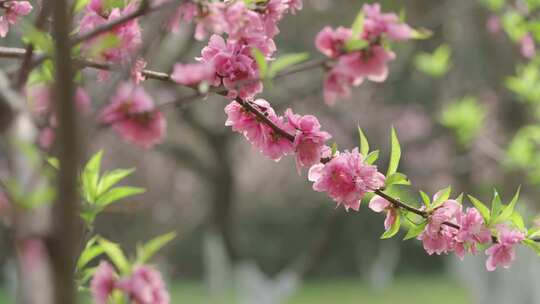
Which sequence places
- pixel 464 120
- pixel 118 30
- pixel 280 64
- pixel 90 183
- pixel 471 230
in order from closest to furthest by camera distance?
pixel 280 64 → pixel 118 30 → pixel 471 230 → pixel 90 183 → pixel 464 120

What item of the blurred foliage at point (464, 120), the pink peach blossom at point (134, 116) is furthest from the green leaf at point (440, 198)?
the blurred foliage at point (464, 120)

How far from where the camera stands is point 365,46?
1.50 metres

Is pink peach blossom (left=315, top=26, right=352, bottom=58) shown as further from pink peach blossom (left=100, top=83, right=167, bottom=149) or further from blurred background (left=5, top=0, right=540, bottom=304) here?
blurred background (left=5, top=0, right=540, bottom=304)

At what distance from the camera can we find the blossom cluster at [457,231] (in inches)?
77.2

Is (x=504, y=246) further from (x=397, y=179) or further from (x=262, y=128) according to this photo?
(x=262, y=128)

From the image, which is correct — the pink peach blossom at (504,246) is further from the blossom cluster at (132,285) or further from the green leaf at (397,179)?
the blossom cluster at (132,285)

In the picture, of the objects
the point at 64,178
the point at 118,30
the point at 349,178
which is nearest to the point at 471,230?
the point at 349,178

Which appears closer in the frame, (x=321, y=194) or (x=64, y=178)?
(x=64, y=178)

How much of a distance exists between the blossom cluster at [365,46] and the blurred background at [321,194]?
186 inches

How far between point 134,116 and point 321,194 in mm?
15008

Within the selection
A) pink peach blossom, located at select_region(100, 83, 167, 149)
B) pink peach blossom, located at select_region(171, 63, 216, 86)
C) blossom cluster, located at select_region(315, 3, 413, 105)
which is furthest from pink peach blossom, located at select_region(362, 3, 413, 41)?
pink peach blossom, located at select_region(100, 83, 167, 149)

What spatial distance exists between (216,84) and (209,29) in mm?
167

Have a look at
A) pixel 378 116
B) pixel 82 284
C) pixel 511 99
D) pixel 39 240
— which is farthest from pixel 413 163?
pixel 39 240

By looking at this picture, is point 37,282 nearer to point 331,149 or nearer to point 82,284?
point 331,149
